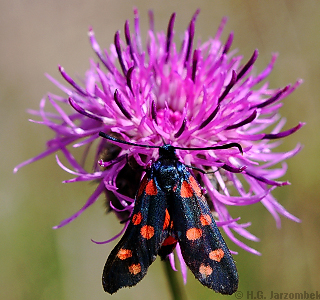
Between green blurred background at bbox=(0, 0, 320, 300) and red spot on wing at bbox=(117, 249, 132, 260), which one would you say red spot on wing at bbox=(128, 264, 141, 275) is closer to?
red spot on wing at bbox=(117, 249, 132, 260)

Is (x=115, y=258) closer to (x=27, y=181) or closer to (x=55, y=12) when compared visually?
(x=27, y=181)

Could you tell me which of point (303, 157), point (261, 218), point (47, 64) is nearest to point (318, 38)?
point (303, 157)

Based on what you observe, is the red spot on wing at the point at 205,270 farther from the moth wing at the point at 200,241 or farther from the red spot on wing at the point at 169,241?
the red spot on wing at the point at 169,241

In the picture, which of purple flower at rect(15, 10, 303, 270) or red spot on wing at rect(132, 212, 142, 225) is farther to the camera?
purple flower at rect(15, 10, 303, 270)

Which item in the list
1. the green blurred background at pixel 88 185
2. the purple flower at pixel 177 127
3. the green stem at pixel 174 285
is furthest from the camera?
the green blurred background at pixel 88 185

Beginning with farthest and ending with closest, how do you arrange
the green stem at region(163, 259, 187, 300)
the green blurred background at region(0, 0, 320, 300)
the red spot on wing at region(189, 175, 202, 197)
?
1. the green blurred background at region(0, 0, 320, 300)
2. the green stem at region(163, 259, 187, 300)
3. the red spot on wing at region(189, 175, 202, 197)

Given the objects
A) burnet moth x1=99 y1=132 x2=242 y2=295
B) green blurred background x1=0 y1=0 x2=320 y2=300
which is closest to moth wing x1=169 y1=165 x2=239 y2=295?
burnet moth x1=99 y1=132 x2=242 y2=295

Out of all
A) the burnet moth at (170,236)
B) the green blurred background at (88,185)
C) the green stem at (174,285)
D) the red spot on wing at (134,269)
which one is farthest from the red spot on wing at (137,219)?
the green blurred background at (88,185)
